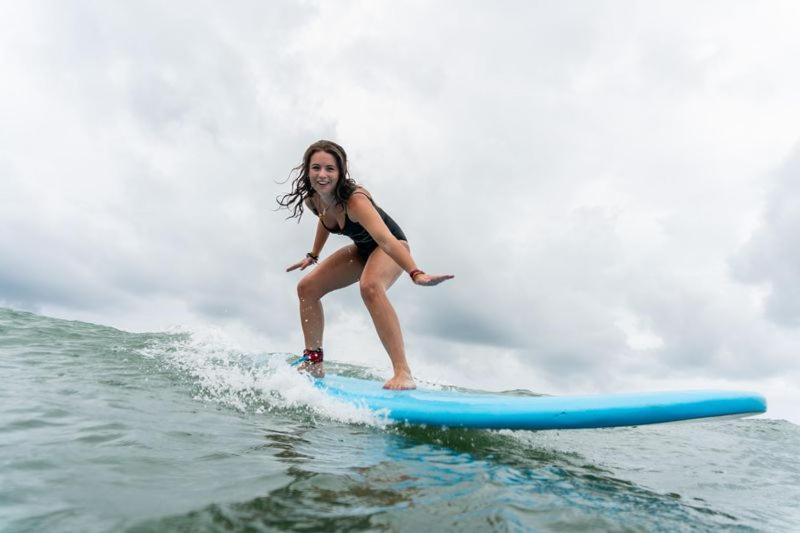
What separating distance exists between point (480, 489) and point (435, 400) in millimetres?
1512

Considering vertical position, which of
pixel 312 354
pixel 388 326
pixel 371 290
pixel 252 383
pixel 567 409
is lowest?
pixel 567 409

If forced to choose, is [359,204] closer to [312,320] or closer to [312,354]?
[312,320]

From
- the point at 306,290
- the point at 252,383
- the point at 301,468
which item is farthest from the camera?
the point at 306,290

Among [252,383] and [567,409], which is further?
[252,383]

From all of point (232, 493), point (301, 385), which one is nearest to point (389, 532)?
point (232, 493)

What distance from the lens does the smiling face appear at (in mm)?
4461

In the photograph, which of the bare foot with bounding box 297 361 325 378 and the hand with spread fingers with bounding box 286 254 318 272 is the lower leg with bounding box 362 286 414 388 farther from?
the hand with spread fingers with bounding box 286 254 318 272

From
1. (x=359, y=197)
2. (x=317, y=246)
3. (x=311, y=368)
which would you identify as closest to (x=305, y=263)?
(x=317, y=246)

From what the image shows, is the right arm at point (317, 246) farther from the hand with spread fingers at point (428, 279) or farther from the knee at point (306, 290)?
the hand with spread fingers at point (428, 279)

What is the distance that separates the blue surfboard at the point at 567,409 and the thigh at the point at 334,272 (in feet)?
4.50

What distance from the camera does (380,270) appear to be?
462cm

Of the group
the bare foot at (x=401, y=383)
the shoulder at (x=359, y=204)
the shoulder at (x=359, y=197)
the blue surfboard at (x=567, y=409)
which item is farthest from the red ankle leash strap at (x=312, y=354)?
the shoulder at (x=359, y=197)

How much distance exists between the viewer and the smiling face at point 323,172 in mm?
4461

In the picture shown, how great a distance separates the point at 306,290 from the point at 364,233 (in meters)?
0.83
